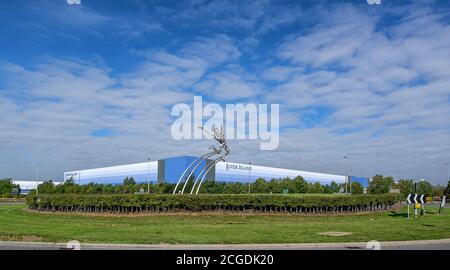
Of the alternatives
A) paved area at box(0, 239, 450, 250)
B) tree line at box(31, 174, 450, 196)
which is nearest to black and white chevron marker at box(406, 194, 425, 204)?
paved area at box(0, 239, 450, 250)

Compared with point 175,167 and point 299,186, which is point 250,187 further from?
point 175,167

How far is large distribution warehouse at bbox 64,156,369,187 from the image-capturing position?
94.1m

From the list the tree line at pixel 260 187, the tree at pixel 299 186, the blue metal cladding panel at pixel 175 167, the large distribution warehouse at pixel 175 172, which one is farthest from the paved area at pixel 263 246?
the blue metal cladding panel at pixel 175 167

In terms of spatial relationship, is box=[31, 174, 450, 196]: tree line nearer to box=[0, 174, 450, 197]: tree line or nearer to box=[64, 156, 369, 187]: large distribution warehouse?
box=[0, 174, 450, 197]: tree line

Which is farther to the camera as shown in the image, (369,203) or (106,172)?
(106,172)

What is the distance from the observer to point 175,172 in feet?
310

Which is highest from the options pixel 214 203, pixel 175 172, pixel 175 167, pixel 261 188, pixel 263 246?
pixel 175 167

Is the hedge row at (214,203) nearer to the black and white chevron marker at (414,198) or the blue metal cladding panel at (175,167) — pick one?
the black and white chevron marker at (414,198)

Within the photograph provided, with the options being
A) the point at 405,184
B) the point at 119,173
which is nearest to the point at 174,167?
the point at 119,173

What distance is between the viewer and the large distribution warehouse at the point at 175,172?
9412 centimetres
